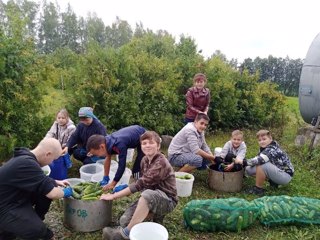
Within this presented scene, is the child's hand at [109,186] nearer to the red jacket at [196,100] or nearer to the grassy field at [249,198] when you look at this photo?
the grassy field at [249,198]

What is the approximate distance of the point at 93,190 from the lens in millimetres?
4059

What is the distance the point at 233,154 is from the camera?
18.6 ft

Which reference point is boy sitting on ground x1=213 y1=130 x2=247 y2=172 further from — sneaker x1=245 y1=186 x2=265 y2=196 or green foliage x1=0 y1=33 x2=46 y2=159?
green foliage x1=0 y1=33 x2=46 y2=159

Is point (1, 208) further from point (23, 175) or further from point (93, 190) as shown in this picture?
point (93, 190)

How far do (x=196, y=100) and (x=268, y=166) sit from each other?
2614 millimetres

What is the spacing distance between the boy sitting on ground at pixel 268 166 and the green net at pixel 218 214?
4.12ft

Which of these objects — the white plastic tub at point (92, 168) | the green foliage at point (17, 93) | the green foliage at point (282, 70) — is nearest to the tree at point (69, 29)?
the green foliage at point (282, 70)

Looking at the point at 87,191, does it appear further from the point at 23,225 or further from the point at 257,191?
the point at 257,191

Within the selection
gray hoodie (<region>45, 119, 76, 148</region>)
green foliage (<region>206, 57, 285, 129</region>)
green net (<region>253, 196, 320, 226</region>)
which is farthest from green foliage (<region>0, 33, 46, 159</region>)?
green foliage (<region>206, 57, 285, 129</region>)

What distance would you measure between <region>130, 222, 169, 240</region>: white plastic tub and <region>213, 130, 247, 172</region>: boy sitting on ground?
7.27 feet

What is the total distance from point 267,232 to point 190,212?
1040 mm

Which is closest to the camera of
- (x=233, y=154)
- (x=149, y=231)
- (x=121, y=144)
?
(x=149, y=231)

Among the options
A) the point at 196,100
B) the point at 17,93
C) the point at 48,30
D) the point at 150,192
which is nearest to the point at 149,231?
the point at 150,192

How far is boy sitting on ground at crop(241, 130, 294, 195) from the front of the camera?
5.22 meters
